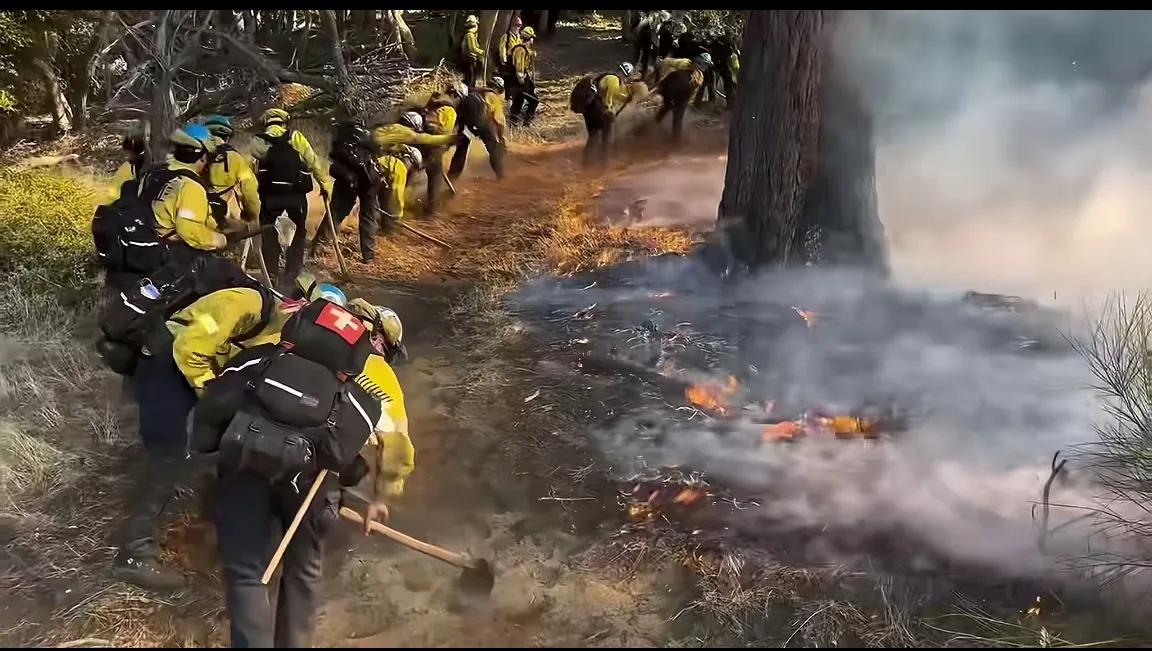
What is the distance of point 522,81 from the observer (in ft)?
9.74

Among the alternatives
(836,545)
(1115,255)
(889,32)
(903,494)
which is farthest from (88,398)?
(1115,255)

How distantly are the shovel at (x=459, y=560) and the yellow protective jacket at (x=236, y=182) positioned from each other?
141 centimetres

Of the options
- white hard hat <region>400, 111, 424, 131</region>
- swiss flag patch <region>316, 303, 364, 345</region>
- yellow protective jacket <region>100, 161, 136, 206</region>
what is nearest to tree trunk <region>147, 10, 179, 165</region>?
yellow protective jacket <region>100, 161, 136, 206</region>

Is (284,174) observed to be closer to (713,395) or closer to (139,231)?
(139,231)

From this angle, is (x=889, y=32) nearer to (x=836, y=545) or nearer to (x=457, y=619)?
(x=836, y=545)

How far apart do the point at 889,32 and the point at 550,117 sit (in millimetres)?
1249

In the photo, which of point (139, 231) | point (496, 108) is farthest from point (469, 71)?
point (139, 231)

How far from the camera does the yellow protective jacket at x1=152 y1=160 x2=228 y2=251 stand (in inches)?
108

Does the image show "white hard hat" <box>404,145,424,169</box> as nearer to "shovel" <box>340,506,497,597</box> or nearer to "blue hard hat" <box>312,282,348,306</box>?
"blue hard hat" <box>312,282,348,306</box>

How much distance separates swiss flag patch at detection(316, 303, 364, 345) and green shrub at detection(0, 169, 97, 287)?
191 cm

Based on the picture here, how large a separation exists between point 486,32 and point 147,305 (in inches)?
60.5

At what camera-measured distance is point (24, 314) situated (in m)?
3.23

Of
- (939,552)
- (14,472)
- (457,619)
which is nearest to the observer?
(457,619)

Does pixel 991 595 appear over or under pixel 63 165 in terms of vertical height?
under
